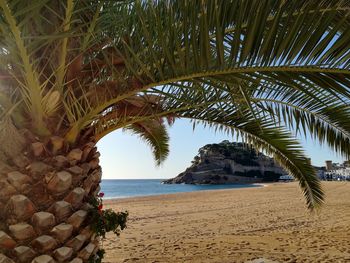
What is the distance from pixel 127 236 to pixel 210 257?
12.8 ft

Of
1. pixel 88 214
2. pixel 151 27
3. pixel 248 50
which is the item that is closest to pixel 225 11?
pixel 248 50

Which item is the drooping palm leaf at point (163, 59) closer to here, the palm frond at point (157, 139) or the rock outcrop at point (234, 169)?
the palm frond at point (157, 139)

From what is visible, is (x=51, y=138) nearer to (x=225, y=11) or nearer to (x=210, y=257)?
(x=225, y=11)

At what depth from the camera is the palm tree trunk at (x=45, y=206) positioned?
2514 mm

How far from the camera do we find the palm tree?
208 centimetres

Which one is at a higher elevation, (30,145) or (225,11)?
(225,11)

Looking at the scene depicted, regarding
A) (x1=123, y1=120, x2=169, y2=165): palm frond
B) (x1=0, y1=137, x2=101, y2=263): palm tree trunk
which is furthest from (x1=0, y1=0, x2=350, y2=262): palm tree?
(x1=123, y1=120, x2=169, y2=165): palm frond

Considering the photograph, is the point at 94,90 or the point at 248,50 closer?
the point at 248,50

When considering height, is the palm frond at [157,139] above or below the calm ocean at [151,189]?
above

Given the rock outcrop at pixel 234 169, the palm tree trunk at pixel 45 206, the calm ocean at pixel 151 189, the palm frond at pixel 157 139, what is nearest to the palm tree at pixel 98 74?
the palm tree trunk at pixel 45 206

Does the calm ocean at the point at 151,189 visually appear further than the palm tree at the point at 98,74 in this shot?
Yes

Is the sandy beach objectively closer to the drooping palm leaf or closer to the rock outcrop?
the drooping palm leaf

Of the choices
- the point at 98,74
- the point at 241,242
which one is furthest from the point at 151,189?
the point at 98,74

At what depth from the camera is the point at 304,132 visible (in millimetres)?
3709
